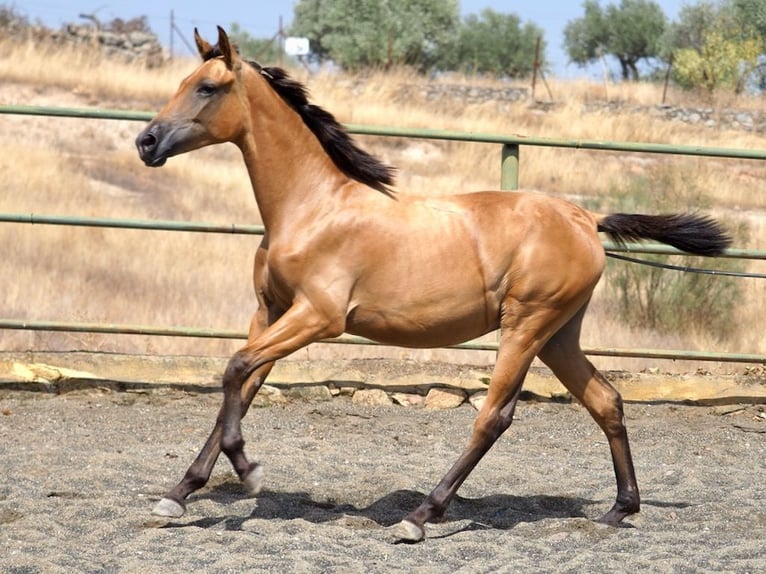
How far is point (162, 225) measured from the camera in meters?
6.70

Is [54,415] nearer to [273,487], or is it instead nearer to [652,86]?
[273,487]

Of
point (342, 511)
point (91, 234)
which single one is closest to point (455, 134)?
point (342, 511)

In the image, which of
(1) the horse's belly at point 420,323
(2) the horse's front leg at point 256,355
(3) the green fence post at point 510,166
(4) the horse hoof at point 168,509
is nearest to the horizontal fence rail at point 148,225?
(3) the green fence post at point 510,166

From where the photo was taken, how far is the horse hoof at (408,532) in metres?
4.38

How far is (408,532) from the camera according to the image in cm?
438

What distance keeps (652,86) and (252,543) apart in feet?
75.8

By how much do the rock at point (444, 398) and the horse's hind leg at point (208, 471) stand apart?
233cm

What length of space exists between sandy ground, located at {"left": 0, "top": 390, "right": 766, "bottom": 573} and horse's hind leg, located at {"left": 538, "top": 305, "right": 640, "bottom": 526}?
28 centimetres

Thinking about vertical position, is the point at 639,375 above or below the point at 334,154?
below

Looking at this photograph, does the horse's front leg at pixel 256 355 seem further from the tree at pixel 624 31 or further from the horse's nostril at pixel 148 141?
the tree at pixel 624 31

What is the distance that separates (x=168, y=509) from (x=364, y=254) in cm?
125

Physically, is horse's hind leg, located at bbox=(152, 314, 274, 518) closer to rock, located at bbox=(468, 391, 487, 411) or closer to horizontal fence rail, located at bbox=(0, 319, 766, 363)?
horizontal fence rail, located at bbox=(0, 319, 766, 363)

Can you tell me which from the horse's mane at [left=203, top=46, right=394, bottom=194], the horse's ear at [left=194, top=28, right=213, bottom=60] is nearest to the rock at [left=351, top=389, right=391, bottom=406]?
the horse's mane at [left=203, top=46, right=394, bottom=194]

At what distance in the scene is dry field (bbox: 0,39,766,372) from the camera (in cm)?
941
